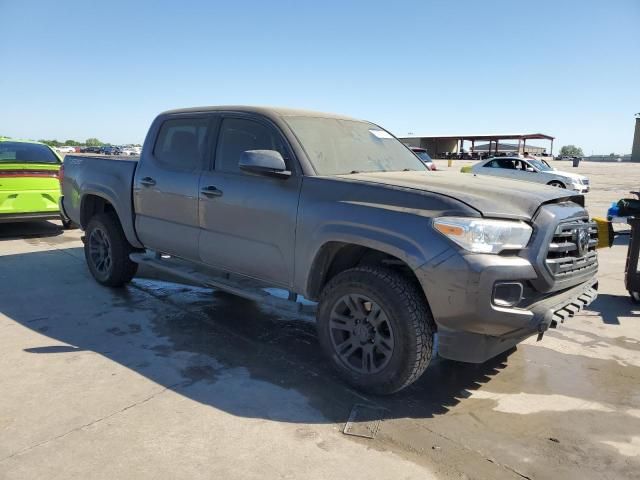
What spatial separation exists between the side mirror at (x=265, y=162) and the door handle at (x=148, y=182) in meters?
1.61

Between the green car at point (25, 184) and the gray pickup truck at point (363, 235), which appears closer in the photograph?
the gray pickup truck at point (363, 235)

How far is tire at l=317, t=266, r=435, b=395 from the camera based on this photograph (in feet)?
10.3

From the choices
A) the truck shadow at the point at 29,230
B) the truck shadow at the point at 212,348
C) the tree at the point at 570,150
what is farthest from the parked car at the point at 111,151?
the tree at the point at 570,150

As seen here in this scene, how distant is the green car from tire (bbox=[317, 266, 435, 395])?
23.2 ft

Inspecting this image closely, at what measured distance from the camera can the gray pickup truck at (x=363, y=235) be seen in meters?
2.94

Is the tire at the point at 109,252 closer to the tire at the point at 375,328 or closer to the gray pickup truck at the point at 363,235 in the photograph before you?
the gray pickup truck at the point at 363,235

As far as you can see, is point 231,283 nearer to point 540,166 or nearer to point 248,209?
point 248,209

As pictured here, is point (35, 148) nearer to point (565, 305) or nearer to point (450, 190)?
point (450, 190)

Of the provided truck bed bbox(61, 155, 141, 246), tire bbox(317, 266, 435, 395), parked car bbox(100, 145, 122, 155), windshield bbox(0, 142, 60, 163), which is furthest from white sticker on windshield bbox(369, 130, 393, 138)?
parked car bbox(100, 145, 122, 155)

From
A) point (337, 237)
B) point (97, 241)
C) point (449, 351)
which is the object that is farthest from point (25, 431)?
point (97, 241)

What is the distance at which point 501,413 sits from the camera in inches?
128

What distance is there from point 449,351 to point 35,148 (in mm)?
9050

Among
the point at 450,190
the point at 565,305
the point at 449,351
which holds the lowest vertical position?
the point at 449,351

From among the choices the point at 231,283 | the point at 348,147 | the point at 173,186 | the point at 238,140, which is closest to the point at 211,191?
the point at 238,140
